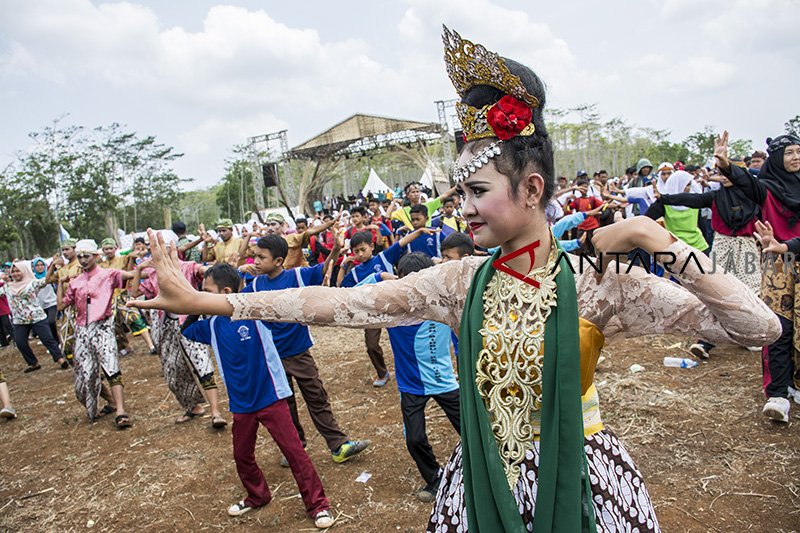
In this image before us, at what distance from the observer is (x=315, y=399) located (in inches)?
190

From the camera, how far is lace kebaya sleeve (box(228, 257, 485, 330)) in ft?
5.78

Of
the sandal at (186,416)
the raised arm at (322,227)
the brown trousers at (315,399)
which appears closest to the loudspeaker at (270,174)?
the raised arm at (322,227)

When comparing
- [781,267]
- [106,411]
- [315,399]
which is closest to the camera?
[781,267]

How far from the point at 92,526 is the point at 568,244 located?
4364mm

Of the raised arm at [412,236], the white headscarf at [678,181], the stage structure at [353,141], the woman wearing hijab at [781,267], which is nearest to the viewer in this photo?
the woman wearing hijab at [781,267]

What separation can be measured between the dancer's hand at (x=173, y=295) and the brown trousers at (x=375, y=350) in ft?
15.6

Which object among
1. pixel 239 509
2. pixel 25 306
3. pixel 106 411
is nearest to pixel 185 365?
pixel 106 411

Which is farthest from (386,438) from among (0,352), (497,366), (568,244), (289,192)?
(289,192)

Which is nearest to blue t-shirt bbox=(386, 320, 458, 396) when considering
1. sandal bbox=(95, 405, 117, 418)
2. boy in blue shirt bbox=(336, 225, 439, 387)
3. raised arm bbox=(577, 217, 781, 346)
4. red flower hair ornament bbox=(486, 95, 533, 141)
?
boy in blue shirt bbox=(336, 225, 439, 387)

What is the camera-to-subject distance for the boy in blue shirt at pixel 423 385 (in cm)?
393

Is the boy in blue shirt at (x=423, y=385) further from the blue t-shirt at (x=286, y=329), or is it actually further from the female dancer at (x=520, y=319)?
the female dancer at (x=520, y=319)

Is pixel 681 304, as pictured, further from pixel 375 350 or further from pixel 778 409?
pixel 375 350

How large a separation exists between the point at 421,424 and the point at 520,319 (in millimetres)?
2452

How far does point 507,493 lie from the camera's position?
1.54 metres
